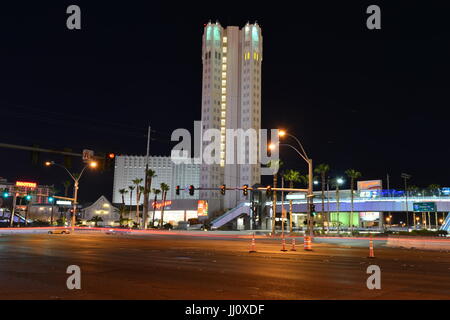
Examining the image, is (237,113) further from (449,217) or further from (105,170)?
(105,170)

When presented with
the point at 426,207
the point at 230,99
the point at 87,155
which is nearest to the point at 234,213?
the point at 230,99

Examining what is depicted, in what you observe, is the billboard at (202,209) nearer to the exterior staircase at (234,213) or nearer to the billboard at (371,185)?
the exterior staircase at (234,213)

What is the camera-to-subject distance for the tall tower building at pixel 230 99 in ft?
444

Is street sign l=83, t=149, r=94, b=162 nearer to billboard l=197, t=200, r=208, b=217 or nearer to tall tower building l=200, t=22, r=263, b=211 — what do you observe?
billboard l=197, t=200, r=208, b=217

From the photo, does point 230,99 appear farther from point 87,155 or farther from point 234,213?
point 87,155

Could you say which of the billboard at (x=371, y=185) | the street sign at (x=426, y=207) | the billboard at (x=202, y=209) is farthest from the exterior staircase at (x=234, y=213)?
the street sign at (x=426, y=207)

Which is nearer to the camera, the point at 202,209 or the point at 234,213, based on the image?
the point at 234,213

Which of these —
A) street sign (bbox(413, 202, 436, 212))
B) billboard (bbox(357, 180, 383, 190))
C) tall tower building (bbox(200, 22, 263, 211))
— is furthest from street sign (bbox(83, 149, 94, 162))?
billboard (bbox(357, 180, 383, 190))

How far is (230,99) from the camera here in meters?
137

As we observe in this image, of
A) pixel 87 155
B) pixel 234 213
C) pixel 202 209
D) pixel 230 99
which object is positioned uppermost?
pixel 230 99

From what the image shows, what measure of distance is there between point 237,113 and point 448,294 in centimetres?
12759
